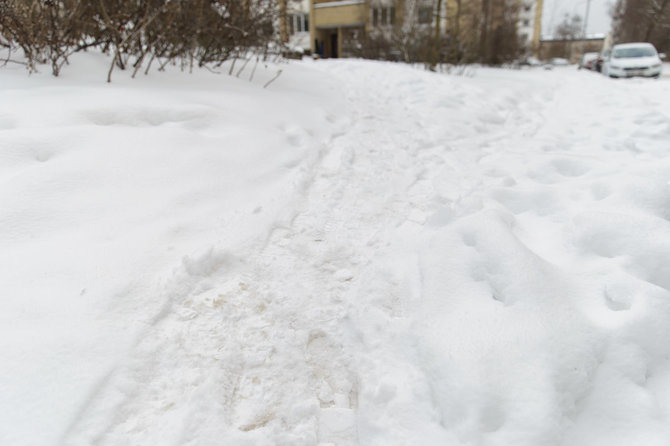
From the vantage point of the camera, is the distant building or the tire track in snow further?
the distant building

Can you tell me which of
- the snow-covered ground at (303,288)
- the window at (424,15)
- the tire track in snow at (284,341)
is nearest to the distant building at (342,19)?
the window at (424,15)

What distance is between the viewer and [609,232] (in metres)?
2.12

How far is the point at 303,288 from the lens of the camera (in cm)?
203

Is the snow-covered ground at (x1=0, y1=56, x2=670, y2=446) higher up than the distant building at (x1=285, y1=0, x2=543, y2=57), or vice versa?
the distant building at (x1=285, y1=0, x2=543, y2=57)

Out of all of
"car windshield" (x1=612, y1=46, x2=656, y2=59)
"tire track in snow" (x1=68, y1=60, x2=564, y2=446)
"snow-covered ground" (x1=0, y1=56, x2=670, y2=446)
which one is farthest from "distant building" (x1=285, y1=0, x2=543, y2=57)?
"tire track in snow" (x1=68, y1=60, x2=564, y2=446)

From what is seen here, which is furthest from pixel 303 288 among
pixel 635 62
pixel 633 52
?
pixel 633 52

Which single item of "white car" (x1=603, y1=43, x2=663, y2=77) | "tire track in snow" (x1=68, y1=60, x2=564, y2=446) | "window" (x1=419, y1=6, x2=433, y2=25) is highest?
"window" (x1=419, y1=6, x2=433, y2=25)

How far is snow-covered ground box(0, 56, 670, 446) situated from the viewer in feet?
4.42

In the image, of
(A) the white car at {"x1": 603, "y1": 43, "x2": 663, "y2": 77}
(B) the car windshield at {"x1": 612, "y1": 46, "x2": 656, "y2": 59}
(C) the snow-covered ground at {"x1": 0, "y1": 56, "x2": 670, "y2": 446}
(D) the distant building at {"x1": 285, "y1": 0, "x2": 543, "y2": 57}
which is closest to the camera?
(C) the snow-covered ground at {"x1": 0, "y1": 56, "x2": 670, "y2": 446}

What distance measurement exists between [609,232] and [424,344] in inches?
49.4

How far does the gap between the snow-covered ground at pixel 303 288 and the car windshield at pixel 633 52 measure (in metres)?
13.7

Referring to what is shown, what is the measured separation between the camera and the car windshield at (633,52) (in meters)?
13.5

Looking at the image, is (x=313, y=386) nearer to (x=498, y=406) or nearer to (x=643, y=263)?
(x=498, y=406)

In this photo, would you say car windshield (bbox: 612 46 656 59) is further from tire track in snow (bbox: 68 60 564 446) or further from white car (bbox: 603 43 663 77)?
tire track in snow (bbox: 68 60 564 446)
